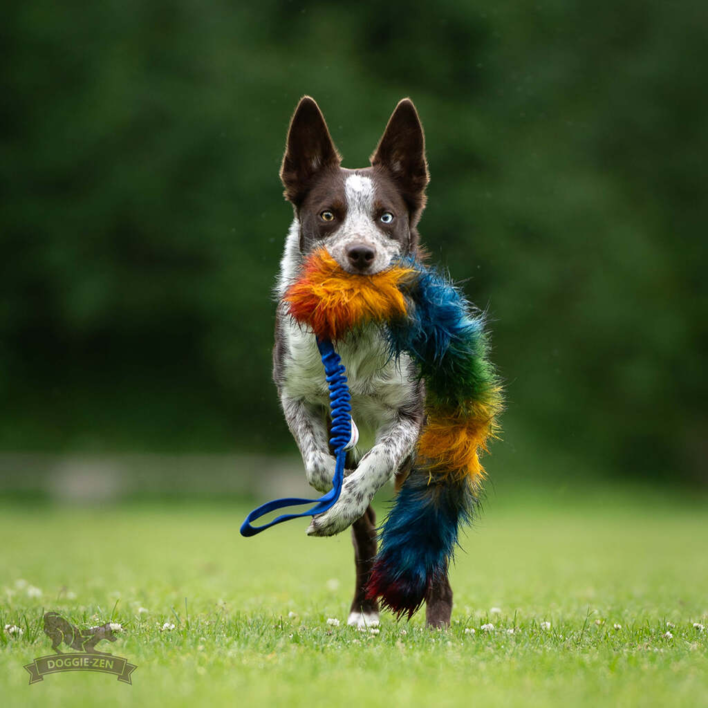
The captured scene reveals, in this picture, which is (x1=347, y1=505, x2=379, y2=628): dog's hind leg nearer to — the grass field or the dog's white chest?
the grass field

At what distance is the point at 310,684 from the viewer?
312cm

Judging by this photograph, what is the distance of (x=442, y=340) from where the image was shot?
4.36 m

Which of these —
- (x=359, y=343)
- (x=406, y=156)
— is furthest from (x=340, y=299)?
(x=406, y=156)

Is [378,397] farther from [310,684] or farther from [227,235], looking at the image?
[227,235]

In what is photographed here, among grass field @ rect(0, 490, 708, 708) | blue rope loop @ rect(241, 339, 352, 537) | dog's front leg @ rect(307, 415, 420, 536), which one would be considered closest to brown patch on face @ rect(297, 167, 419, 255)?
blue rope loop @ rect(241, 339, 352, 537)

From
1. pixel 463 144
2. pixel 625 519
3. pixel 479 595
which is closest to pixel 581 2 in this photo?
pixel 463 144

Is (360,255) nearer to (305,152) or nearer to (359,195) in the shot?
(359,195)

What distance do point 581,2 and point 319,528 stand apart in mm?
19261

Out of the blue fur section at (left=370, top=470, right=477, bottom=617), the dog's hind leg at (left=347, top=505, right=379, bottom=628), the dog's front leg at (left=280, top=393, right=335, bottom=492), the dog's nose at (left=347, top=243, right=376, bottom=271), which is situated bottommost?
the dog's hind leg at (left=347, top=505, right=379, bottom=628)

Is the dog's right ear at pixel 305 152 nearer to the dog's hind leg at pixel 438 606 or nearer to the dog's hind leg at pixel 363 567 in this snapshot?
the dog's hind leg at pixel 363 567

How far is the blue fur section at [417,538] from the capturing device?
418 cm

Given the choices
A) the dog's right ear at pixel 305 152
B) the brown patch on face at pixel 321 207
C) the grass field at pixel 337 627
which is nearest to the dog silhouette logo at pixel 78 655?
the grass field at pixel 337 627

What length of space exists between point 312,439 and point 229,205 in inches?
503

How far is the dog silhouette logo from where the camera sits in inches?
131
